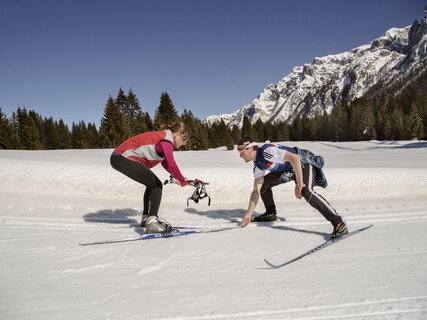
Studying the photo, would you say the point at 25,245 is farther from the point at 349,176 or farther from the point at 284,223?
the point at 349,176

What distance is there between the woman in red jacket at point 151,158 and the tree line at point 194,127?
20054 mm

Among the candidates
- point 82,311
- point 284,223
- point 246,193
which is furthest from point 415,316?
point 246,193

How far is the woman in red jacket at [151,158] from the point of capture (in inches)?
205

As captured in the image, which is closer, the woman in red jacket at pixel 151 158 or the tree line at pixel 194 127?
the woman in red jacket at pixel 151 158

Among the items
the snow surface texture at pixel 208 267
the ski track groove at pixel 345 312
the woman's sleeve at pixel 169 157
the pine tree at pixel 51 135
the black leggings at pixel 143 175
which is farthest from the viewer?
the pine tree at pixel 51 135

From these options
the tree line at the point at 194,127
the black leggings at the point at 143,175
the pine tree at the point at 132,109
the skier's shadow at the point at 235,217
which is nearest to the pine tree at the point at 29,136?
the tree line at the point at 194,127

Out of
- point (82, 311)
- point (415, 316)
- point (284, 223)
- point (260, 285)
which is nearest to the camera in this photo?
point (415, 316)

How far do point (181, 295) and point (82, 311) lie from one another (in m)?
0.83

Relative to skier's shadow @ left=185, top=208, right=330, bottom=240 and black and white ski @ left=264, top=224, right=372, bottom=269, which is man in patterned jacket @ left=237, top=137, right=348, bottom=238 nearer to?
black and white ski @ left=264, top=224, right=372, bottom=269

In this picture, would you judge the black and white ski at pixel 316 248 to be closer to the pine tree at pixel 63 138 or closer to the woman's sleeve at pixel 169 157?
the woman's sleeve at pixel 169 157

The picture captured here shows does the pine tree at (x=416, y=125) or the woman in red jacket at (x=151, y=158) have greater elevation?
the pine tree at (x=416, y=125)

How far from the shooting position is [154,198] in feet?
17.6

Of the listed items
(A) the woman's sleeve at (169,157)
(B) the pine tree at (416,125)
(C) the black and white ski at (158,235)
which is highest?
(B) the pine tree at (416,125)

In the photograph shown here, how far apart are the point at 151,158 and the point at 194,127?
5643 centimetres
